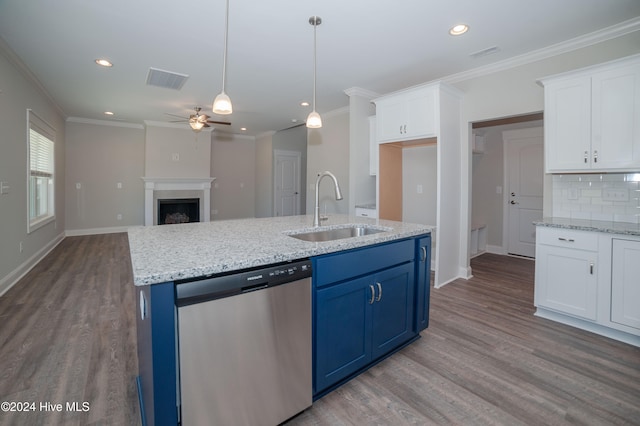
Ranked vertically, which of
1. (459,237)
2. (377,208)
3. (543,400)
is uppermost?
(377,208)

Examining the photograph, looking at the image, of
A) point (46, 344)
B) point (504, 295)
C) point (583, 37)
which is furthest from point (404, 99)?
point (46, 344)

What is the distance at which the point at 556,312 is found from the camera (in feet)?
9.02

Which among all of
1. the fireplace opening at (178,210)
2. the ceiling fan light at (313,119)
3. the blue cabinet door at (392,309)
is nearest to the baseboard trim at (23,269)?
the fireplace opening at (178,210)

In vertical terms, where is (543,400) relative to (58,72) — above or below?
below

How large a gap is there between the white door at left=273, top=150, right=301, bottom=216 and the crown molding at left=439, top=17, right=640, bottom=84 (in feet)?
16.7

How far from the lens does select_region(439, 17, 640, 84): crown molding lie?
2736 millimetres

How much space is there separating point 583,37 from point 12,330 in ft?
18.8

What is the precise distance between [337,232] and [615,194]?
2700 mm

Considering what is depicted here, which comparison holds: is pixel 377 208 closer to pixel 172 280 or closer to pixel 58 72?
pixel 172 280

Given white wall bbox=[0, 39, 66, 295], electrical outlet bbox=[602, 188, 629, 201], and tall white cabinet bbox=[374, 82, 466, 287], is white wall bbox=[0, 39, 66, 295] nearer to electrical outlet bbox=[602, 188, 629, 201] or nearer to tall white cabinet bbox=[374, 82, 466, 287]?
tall white cabinet bbox=[374, 82, 466, 287]

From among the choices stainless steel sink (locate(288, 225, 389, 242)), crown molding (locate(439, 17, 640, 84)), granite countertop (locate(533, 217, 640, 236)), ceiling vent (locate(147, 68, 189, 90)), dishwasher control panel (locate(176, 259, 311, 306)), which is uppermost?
ceiling vent (locate(147, 68, 189, 90))

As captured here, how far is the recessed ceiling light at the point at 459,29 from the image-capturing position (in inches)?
109

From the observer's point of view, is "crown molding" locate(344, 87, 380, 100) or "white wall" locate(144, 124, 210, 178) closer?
"crown molding" locate(344, 87, 380, 100)

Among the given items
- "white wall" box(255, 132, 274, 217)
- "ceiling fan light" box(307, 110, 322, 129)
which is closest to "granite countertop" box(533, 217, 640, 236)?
"ceiling fan light" box(307, 110, 322, 129)
